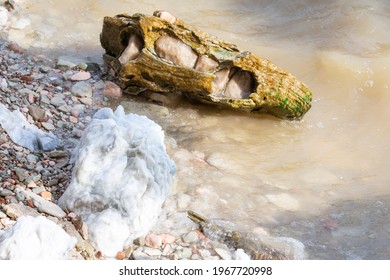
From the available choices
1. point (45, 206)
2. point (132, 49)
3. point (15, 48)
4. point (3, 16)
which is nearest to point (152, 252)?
point (45, 206)

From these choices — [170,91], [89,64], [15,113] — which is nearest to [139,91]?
[170,91]

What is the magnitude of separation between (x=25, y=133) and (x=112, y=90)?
4.24 feet

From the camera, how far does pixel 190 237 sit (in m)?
3.55

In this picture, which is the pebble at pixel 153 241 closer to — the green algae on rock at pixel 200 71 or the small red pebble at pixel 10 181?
the small red pebble at pixel 10 181

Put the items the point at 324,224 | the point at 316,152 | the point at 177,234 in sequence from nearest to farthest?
the point at 177,234, the point at 324,224, the point at 316,152

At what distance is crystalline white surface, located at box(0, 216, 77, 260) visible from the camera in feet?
9.37

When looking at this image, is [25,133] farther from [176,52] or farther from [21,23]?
[21,23]

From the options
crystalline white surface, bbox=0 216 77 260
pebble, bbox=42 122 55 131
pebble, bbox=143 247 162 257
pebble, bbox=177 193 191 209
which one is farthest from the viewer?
pebble, bbox=42 122 55 131

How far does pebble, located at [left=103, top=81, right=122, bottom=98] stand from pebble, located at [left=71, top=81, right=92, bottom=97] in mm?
154

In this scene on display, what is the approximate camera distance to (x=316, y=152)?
15.9 feet

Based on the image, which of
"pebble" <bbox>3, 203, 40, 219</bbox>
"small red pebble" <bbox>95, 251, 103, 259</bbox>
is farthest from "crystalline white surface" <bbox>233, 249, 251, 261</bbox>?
"pebble" <bbox>3, 203, 40, 219</bbox>

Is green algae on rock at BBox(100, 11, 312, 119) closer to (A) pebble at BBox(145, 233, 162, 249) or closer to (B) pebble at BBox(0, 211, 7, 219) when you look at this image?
(A) pebble at BBox(145, 233, 162, 249)

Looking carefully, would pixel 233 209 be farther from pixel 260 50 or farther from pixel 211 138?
pixel 260 50

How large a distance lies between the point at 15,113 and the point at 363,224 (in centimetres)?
286
